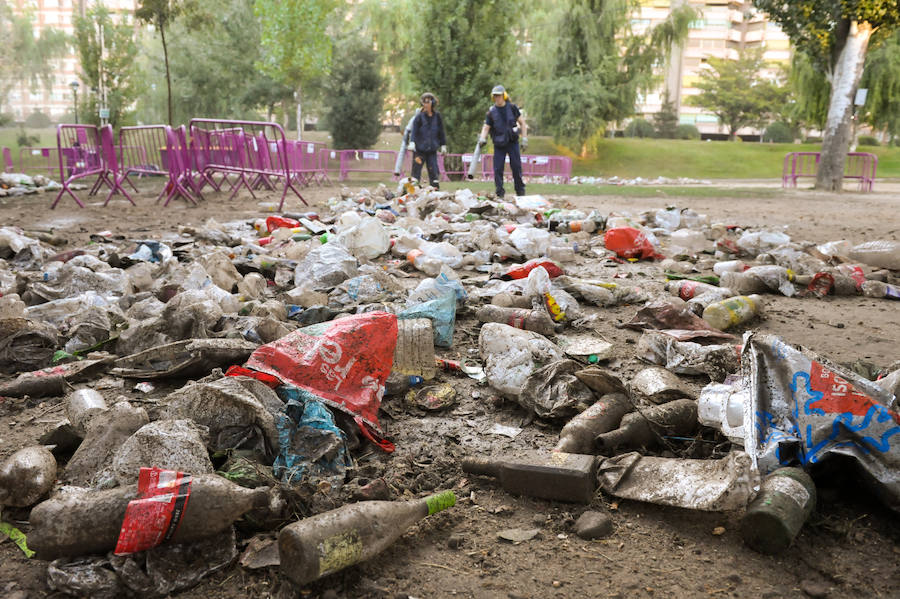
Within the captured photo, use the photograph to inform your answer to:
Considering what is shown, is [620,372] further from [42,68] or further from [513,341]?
[42,68]

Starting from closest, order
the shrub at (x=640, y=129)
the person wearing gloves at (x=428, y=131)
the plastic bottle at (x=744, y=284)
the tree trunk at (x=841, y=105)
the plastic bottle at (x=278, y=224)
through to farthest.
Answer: the plastic bottle at (x=744, y=284), the plastic bottle at (x=278, y=224), the person wearing gloves at (x=428, y=131), the tree trunk at (x=841, y=105), the shrub at (x=640, y=129)

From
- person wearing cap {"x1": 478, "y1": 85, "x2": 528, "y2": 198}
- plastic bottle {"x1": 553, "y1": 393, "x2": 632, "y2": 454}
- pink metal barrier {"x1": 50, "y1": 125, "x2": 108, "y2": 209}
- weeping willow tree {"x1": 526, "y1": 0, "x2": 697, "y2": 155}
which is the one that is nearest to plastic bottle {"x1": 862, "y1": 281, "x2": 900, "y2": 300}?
plastic bottle {"x1": 553, "y1": 393, "x2": 632, "y2": 454}

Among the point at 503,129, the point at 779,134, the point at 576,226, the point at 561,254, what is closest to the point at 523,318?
the point at 561,254

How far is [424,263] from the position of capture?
5039 mm

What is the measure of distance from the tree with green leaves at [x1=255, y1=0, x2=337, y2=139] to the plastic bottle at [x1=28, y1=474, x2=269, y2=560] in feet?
70.6

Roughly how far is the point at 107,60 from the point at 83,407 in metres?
24.3

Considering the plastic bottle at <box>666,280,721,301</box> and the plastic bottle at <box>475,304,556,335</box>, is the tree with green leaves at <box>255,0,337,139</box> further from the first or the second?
the plastic bottle at <box>475,304,556,335</box>

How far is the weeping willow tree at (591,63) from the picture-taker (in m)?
28.1

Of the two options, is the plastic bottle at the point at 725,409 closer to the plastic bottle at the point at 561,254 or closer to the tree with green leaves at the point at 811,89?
the plastic bottle at the point at 561,254

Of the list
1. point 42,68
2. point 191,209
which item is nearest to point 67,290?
point 191,209

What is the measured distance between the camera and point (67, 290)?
375 centimetres

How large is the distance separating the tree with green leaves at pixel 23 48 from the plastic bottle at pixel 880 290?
4840 centimetres

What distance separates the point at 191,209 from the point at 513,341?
26.1 feet

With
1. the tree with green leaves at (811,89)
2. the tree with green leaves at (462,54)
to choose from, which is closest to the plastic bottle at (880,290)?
the tree with green leaves at (462,54)
